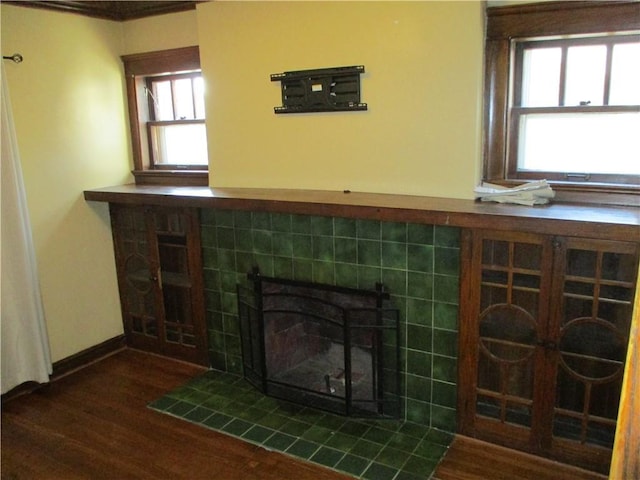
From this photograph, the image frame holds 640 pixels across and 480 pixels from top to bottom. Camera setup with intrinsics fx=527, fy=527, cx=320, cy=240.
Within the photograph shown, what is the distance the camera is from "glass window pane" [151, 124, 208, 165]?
363cm

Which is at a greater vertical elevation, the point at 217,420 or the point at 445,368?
the point at 445,368

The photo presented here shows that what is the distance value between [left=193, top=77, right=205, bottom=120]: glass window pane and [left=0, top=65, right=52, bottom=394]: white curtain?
1.11 metres

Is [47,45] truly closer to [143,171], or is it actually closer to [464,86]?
[143,171]

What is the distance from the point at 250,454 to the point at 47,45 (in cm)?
268

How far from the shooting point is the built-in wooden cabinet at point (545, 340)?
2209 millimetres

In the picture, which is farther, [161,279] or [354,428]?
[161,279]

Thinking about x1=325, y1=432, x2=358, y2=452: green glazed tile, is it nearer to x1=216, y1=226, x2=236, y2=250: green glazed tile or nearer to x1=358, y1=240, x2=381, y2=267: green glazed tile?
x1=358, y1=240, x2=381, y2=267: green glazed tile

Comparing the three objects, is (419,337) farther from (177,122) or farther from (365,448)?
(177,122)

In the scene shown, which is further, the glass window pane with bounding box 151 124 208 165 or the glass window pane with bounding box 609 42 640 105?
the glass window pane with bounding box 151 124 208 165

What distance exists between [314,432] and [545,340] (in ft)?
4.07

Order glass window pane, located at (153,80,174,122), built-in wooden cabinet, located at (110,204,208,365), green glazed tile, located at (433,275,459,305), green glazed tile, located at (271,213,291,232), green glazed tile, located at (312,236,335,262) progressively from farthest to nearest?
glass window pane, located at (153,80,174,122)
built-in wooden cabinet, located at (110,204,208,365)
green glazed tile, located at (271,213,291,232)
green glazed tile, located at (312,236,335,262)
green glazed tile, located at (433,275,459,305)

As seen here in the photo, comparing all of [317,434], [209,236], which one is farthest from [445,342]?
[209,236]

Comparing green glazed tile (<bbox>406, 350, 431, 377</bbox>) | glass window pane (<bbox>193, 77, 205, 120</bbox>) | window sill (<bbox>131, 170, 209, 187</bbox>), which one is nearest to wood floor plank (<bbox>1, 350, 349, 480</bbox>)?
green glazed tile (<bbox>406, 350, 431, 377</bbox>)

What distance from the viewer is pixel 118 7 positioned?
3.56 m
